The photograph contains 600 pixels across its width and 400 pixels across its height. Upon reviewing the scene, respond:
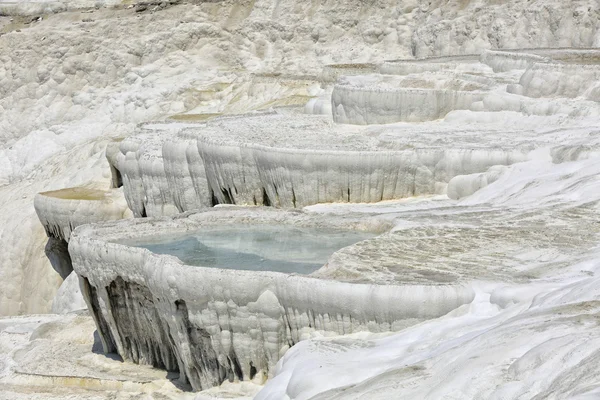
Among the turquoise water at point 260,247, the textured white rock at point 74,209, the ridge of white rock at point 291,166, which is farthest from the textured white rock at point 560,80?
the textured white rock at point 74,209

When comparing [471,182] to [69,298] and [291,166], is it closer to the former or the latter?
[291,166]

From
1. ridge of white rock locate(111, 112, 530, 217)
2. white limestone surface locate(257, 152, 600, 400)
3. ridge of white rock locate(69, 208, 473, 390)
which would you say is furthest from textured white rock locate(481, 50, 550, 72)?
ridge of white rock locate(69, 208, 473, 390)

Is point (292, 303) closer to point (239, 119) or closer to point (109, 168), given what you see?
point (239, 119)

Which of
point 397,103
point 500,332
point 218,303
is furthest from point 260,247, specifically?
point 397,103

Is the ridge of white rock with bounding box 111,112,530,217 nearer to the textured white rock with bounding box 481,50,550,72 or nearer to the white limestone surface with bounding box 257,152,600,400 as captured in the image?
the white limestone surface with bounding box 257,152,600,400

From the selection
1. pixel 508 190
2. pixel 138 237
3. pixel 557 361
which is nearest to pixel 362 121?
pixel 508 190
